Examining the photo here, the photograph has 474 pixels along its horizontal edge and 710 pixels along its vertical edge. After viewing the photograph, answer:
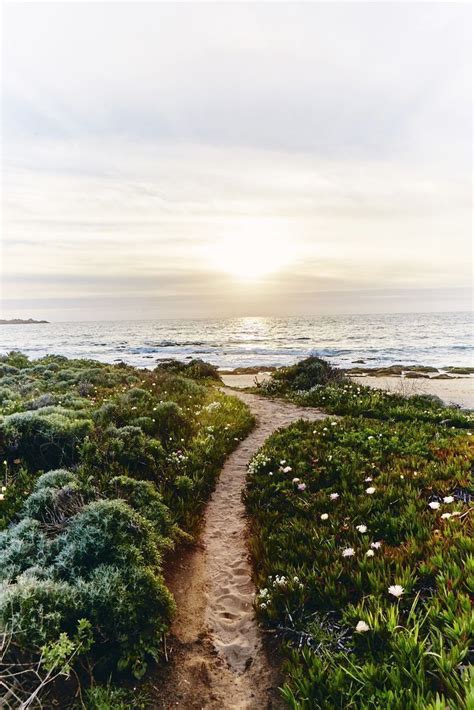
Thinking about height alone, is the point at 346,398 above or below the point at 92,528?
below

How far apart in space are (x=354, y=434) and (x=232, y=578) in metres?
5.27

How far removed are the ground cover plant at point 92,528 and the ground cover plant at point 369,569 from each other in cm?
147

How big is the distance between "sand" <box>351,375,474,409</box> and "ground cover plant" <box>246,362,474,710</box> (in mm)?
13176

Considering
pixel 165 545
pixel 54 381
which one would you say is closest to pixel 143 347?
pixel 54 381

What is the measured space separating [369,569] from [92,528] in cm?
361

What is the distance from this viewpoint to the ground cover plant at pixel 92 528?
3.75 metres

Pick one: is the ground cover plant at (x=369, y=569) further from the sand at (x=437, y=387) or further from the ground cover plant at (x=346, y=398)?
the sand at (x=437, y=387)

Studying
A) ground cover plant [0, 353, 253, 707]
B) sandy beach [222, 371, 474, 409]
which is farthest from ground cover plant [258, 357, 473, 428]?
ground cover plant [0, 353, 253, 707]

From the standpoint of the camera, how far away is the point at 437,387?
1009 inches

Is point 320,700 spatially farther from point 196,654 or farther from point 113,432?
point 113,432

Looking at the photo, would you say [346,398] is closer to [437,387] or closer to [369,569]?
[369,569]

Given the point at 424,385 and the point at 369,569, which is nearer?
the point at 369,569

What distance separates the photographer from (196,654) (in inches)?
171

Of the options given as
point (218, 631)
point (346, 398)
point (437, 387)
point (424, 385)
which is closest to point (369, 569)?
point (218, 631)
